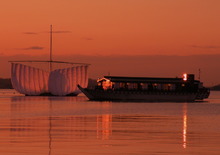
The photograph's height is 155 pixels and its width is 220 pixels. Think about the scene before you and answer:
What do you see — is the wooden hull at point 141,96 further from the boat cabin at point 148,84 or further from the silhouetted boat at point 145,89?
the boat cabin at point 148,84

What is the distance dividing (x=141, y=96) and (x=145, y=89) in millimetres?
2046

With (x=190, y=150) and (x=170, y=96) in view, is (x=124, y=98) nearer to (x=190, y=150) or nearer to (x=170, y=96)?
(x=170, y=96)

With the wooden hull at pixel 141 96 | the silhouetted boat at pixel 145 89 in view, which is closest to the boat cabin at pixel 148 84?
the silhouetted boat at pixel 145 89

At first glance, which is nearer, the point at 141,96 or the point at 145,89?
the point at 145,89

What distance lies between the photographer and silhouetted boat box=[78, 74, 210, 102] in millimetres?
165000

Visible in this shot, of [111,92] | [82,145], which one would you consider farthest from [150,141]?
[111,92]

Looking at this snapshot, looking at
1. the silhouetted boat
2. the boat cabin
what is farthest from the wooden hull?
the boat cabin

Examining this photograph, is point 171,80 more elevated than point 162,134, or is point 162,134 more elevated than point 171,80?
point 171,80

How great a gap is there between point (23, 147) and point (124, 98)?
13544 cm

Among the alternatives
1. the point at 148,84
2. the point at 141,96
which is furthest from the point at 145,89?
the point at 141,96

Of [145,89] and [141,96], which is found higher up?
[145,89]

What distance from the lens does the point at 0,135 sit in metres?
38.8

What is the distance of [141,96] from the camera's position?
545 ft

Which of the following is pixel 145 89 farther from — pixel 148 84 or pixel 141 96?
pixel 141 96
